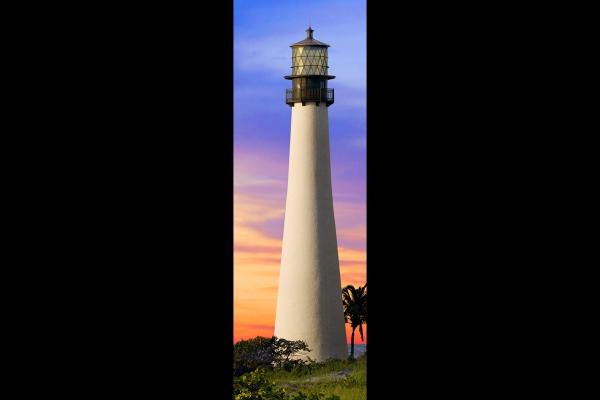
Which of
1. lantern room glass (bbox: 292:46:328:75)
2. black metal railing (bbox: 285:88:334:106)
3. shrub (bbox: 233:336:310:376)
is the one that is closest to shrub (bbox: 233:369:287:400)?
shrub (bbox: 233:336:310:376)

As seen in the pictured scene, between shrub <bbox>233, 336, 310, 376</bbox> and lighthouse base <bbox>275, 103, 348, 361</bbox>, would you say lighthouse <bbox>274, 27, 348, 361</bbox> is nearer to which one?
lighthouse base <bbox>275, 103, 348, 361</bbox>

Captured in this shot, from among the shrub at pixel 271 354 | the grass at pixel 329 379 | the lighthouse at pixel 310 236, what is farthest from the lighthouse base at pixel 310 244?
the grass at pixel 329 379

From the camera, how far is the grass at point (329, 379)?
1003 inches

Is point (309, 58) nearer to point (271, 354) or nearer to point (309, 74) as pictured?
point (309, 74)

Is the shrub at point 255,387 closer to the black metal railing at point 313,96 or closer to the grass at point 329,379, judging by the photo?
the grass at point 329,379

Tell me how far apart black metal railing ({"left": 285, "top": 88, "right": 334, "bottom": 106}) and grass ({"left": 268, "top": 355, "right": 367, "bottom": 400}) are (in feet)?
26.6

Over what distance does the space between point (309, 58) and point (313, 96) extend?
1.75 meters

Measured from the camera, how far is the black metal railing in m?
30.0
